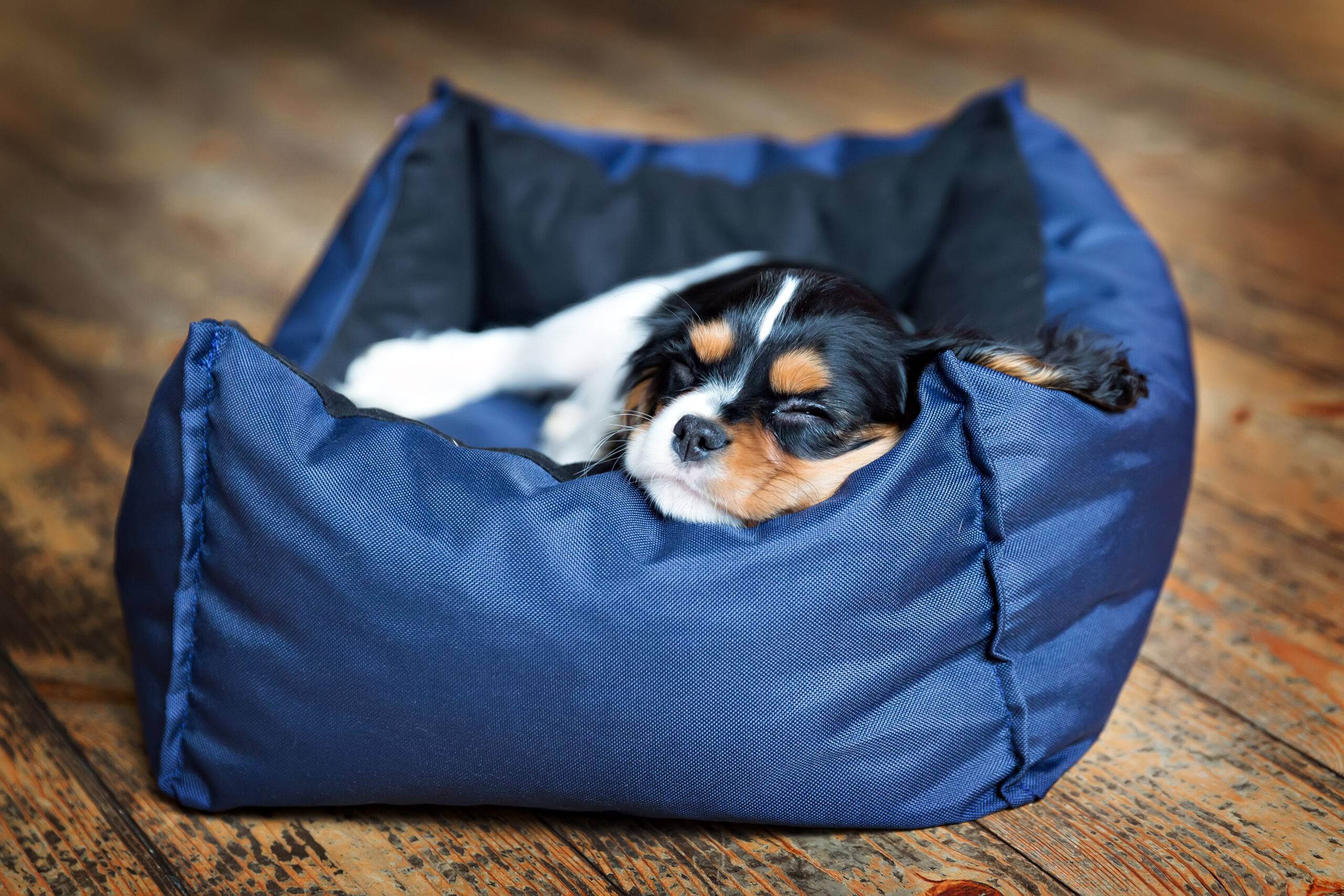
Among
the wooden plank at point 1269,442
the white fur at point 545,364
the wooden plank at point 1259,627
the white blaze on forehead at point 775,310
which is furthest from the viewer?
the wooden plank at point 1269,442

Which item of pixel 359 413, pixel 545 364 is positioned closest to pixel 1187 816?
pixel 359 413

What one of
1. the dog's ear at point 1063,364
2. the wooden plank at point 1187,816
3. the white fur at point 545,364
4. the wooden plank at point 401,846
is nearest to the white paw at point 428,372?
the white fur at point 545,364

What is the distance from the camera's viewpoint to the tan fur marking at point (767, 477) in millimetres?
1558

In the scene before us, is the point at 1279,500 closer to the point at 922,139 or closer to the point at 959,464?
the point at 922,139

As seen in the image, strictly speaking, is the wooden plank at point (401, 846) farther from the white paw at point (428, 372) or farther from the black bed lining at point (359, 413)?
the white paw at point (428, 372)

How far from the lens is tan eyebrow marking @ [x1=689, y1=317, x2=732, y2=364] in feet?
5.55

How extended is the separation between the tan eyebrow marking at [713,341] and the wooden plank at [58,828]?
964mm

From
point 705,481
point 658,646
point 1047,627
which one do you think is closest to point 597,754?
point 658,646

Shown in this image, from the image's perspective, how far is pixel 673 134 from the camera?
4309 mm

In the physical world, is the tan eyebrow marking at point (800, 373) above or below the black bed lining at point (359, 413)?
above

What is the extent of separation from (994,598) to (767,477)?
1.05 ft

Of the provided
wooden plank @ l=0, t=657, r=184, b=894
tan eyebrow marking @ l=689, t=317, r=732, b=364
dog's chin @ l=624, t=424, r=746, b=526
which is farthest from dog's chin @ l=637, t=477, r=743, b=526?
wooden plank @ l=0, t=657, r=184, b=894

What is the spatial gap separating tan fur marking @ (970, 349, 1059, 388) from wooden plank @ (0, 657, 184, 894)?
1.23 m

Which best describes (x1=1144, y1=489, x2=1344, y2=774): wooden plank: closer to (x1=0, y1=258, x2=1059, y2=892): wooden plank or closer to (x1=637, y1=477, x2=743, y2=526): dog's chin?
(x1=0, y1=258, x2=1059, y2=892): wooden plank
